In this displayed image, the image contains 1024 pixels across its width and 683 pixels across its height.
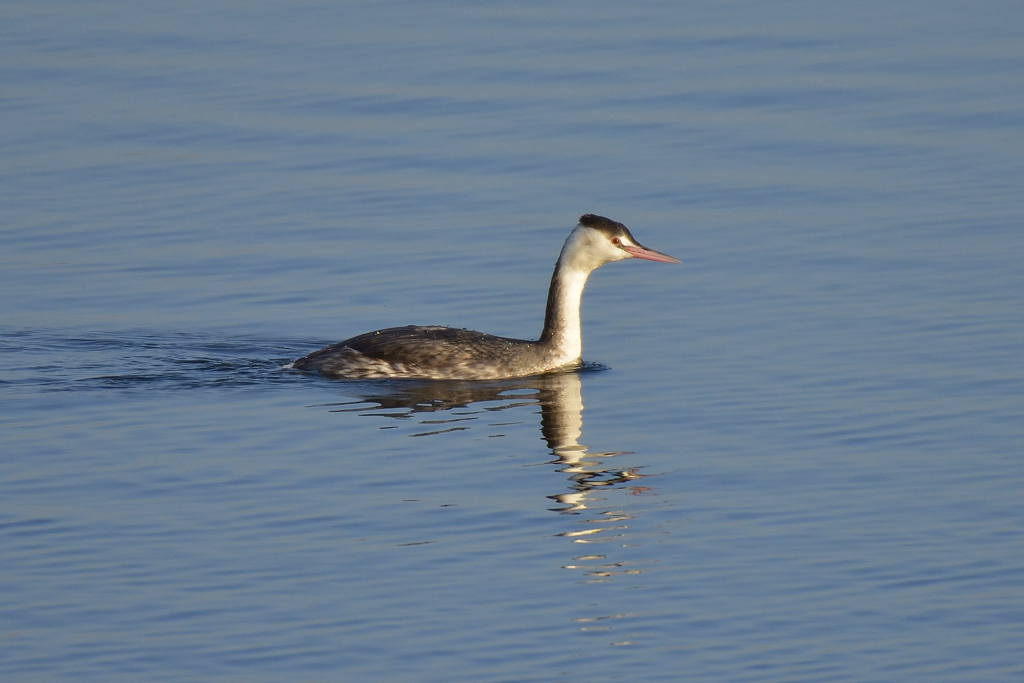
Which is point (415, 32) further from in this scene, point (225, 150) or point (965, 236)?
point (965, 236)

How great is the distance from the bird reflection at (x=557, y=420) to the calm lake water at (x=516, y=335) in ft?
0.16

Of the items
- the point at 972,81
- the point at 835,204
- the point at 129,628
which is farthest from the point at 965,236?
the point at 129,628

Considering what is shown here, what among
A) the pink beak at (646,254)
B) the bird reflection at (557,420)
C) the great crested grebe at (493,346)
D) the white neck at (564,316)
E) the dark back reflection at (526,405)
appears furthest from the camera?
the pink beak at (646,254)

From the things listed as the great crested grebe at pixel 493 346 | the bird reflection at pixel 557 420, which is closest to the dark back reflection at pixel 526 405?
the bird reflection at pixel 557 420

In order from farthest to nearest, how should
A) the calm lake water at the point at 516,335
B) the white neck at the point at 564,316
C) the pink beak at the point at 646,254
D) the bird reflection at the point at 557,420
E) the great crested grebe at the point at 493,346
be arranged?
1. the pink beak at the point at 646,254
2. the white neck at the point at 564,316
3. the great crested grebe at the point at 493,346
4. the bird reflection at the point at 557,420
5. the calm lake water at the point at 516,335

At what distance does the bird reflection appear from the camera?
1159cm

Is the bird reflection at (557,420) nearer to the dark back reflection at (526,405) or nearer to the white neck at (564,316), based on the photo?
the dark back reflection at (526,405)

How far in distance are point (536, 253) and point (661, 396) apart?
4666mm

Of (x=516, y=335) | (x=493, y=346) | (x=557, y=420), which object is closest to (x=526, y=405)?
(x=557, y=420)

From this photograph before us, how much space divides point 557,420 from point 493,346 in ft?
5.49

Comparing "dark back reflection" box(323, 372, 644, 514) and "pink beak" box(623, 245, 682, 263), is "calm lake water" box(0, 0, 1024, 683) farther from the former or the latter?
"pink beak" box(623, 245, 682, 263)

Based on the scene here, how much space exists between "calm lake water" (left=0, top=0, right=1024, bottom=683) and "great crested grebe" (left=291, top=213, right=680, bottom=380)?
0.79 ft

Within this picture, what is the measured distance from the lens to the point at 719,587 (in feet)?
33.9

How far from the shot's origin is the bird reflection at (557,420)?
456 inches
